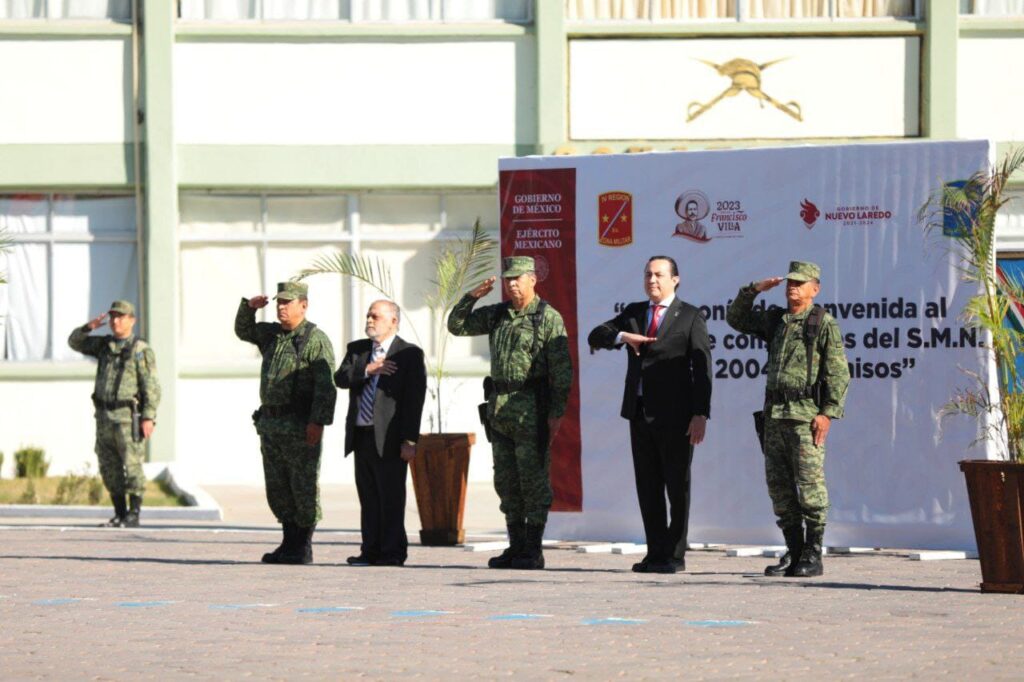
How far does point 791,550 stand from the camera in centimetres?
1340

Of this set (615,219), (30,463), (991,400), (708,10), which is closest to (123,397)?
(615,219)

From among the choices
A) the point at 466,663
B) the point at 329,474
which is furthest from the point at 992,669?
the point at 329,474

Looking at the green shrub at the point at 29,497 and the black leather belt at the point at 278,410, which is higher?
the black leather belt at the point at 278,410

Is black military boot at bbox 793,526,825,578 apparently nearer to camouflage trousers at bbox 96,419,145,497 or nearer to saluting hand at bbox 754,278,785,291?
saluting hand at bbox 754,278,785,291

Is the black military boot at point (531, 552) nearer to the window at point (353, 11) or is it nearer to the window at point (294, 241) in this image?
the window at point (294, 241)

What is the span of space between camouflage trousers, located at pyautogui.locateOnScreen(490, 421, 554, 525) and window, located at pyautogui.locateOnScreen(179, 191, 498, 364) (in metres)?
12.1

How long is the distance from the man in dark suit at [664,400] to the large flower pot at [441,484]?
99.0 inches

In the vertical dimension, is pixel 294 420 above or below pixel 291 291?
below

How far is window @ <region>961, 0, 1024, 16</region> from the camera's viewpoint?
26625 mm

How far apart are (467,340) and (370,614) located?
15.6 metres

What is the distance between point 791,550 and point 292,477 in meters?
3.42

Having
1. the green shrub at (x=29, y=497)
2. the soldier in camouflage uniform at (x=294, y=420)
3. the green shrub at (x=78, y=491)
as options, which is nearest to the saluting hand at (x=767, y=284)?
the soldier in camouflage uniform at (x=294, y=420)

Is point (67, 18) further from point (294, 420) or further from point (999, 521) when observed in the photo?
point (999, 521)

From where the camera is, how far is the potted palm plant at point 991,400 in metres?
12.2
